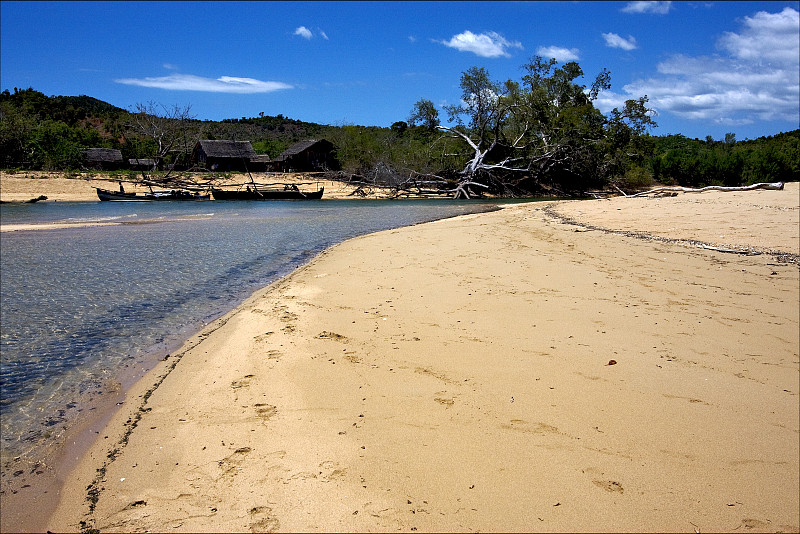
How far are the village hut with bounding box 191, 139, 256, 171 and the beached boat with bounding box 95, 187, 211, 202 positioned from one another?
1348 centimetres

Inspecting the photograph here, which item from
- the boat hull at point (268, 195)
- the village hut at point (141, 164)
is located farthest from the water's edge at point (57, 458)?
the village hut at point (141, 164)

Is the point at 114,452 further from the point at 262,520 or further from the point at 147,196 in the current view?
the point at 147,196

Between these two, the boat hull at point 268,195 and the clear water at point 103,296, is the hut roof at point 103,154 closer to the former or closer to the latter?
the boat hull at point 268,195

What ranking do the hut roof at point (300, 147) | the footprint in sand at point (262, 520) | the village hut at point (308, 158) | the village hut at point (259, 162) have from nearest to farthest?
the footprint in sand at point (262, 520) → the hut roof at point (300, 147) → the village hut at point (259, 162) → the village hut at point (308, 158)

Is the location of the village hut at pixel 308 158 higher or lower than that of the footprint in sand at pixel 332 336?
higher

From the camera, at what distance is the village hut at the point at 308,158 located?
161 feet

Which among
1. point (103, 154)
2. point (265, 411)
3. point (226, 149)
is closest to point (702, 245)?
point (265, 411)

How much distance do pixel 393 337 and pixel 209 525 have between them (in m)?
2.57

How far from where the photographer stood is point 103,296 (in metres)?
7.57

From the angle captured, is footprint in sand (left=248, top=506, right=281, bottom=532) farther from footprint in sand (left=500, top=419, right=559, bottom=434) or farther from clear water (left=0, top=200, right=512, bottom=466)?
clear water (left=0, top=200, right=512, bottom=466)

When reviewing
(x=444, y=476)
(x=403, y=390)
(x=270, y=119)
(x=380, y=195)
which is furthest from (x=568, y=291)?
(x=270, y=119)

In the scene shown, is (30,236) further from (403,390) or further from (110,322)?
(403,390)

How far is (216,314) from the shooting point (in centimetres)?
656

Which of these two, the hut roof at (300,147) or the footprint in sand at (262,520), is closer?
the footprint in sand at (262,520)
